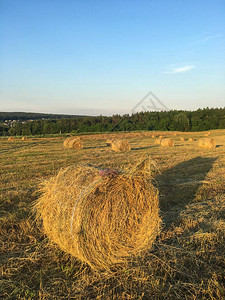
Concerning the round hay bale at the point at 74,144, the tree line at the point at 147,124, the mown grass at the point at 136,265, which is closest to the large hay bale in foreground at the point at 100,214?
A: the mown grass at the point at 136,265

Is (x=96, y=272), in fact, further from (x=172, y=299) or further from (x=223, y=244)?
(x=223, y=244)

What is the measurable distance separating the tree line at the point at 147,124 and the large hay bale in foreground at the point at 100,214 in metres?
59.0

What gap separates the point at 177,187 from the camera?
882cm

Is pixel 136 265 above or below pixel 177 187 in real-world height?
below

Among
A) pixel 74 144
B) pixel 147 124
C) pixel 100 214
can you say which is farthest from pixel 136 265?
pixel 147 124

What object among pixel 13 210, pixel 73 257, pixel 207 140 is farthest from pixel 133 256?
pixel 207 140

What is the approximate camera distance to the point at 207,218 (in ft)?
19.7

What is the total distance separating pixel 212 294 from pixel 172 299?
0.59 meters

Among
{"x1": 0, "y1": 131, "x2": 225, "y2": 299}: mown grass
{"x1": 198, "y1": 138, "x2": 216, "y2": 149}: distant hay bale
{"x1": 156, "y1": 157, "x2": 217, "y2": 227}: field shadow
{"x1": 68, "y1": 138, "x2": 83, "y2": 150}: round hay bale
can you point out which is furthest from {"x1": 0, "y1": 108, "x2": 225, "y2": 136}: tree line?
{"x1": 0, "y1": 131, "x2": 225, "y2": 299}: mown grass

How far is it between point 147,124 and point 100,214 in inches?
2728

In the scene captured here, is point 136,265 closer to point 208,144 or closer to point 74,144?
point 74,144

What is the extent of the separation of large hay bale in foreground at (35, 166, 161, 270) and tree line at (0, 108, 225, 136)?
5905 centimetres

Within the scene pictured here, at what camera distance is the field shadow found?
21.8 ft

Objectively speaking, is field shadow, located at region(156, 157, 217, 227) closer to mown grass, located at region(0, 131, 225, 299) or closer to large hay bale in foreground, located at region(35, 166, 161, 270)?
mown grass, located at region(0, 131, 225, 299)
